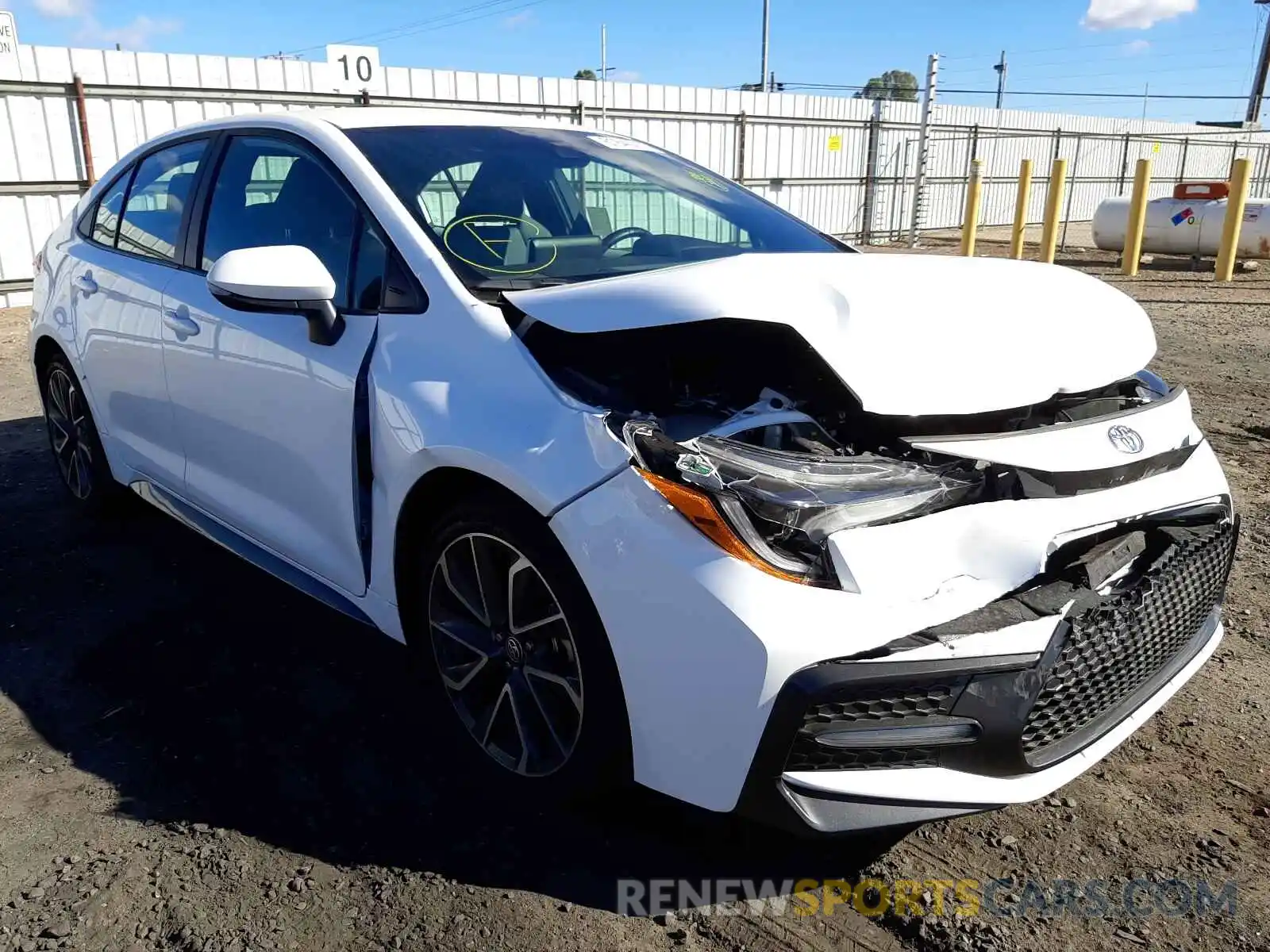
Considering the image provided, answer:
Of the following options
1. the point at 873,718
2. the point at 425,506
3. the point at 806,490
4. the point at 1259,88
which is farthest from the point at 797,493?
the point at 1259,88

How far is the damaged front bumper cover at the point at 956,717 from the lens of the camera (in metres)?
1.83

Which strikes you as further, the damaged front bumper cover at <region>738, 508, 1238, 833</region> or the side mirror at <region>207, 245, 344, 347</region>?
the side mirror at <region>207, 245, 344, 347</region>

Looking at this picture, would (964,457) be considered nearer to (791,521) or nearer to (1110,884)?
(791,521)

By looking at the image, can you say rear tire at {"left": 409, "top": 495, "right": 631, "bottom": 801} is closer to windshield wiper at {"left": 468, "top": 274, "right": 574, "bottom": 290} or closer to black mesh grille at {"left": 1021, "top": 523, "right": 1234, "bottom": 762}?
windshield wiper at {"left": 468, "top": 274, "right": 574, "bottom": 290}

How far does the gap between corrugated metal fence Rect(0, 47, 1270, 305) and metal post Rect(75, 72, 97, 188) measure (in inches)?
1.2

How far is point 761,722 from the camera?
183 cm

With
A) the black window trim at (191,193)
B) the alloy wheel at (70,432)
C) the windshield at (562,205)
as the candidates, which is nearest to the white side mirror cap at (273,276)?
the windshield at (562,205)

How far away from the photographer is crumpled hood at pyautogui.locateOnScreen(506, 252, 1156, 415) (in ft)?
6.73

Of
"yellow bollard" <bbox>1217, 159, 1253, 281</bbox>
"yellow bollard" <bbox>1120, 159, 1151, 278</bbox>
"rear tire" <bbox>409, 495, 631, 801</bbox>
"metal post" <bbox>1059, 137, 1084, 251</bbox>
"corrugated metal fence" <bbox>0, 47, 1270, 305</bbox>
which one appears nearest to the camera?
"rear tire" <bbox>409, 495, 631, 801</bbox>

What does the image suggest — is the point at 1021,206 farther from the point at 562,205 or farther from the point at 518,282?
the point at 518,282

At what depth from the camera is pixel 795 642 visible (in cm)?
179

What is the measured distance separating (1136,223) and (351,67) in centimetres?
1115

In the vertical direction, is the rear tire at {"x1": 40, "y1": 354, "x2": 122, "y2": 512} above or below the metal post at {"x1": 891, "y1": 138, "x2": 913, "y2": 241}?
below

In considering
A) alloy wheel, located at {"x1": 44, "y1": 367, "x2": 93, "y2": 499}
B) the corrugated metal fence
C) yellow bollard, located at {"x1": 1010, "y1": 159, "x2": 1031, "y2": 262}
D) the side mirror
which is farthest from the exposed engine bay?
yellow bollard, located at {"x1": 1010, "y1": 159, "x2": 1031, "y2": 262}
